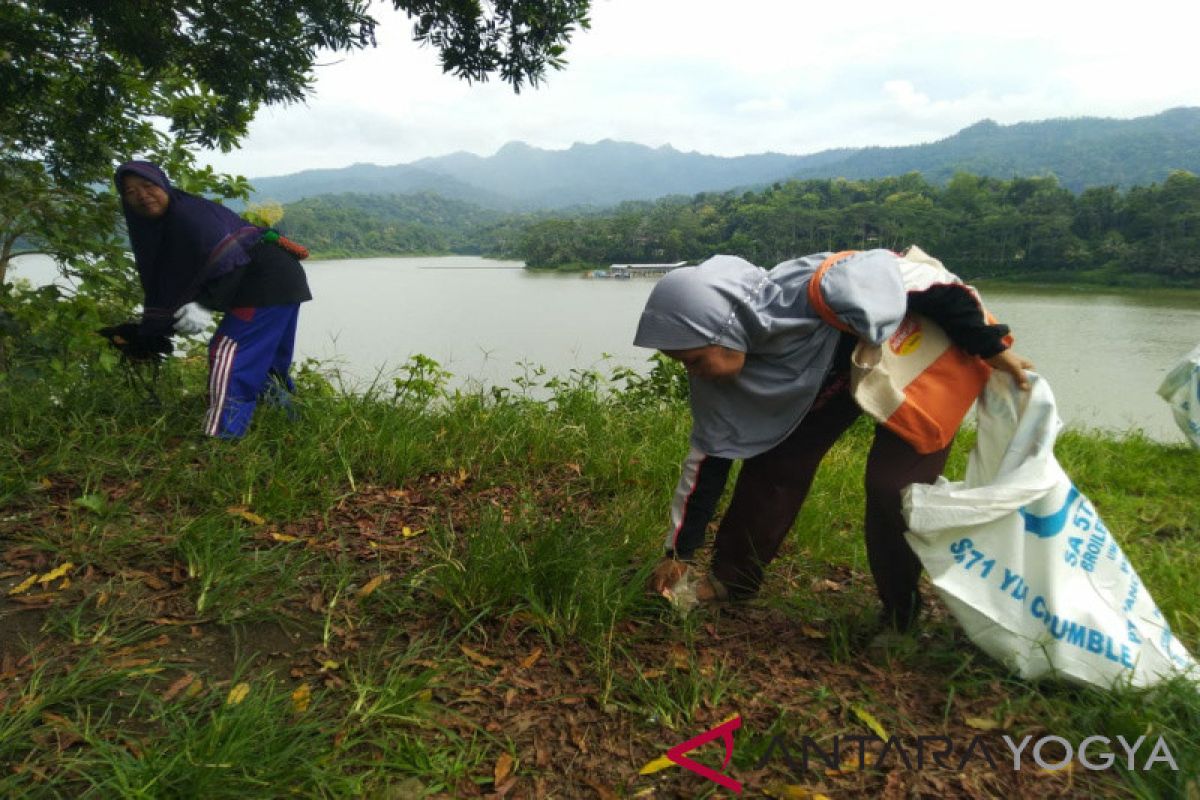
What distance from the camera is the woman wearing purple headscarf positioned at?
2.51 meters

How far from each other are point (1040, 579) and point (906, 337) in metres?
0.61

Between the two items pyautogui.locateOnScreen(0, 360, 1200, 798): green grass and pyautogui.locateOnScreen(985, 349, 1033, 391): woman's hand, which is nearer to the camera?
pyautogui.locateOnScreen(0, 360, 1200, 798): green grass

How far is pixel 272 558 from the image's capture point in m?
1.83

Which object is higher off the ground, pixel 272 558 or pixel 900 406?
pixel 900 406

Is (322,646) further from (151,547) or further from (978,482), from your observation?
(978,482)

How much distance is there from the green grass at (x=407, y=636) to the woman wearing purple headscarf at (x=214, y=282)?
21 centimetres

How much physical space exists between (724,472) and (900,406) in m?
0.48

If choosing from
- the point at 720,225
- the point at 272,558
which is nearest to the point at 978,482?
the point at 272,558

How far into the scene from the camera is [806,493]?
5.79 feet

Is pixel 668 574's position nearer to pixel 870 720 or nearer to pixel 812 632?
pixel 812 632

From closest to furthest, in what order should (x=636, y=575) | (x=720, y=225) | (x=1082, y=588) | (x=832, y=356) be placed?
(x=1082, y=588) → (x=832, y=356) → (x=636, y=575) → (x=720, y=225)

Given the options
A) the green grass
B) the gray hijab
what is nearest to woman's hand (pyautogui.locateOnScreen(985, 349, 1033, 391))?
the gray hijab

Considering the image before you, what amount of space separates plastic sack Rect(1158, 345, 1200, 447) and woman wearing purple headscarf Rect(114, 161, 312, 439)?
17.5ft

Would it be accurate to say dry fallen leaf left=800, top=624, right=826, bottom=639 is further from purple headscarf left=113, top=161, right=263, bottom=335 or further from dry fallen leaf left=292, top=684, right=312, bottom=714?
purple headscarf left=113, top=161, right=263, bottom=335
